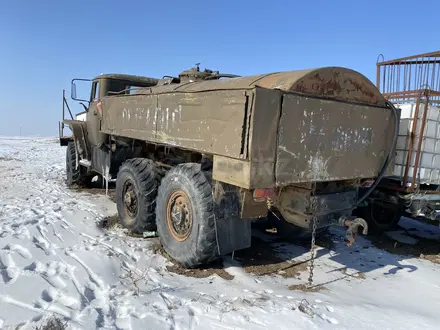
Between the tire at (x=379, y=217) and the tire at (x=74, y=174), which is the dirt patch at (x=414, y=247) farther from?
the tire at (x=74, y=174)

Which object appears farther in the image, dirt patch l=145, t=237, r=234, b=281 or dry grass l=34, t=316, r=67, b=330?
dirt patch l=145, t=237, r=234, b=281

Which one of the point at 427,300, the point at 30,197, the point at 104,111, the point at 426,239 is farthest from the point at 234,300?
the point at 30,197

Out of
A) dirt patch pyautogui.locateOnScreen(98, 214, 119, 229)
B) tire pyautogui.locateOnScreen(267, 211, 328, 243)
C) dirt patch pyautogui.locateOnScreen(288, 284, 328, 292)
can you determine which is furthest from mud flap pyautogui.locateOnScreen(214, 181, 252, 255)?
dirt patch pyautogui.locateOnScreen(98, 214, 119, 229)

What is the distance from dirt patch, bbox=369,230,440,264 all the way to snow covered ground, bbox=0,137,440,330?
0.19 m

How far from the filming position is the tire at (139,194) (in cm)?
509

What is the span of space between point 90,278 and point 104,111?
336 cm

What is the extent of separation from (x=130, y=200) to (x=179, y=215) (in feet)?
5.20

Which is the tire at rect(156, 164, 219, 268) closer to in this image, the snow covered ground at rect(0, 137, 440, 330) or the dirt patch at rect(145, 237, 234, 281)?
the dirt patch at rect(145, 237, 234, 281)

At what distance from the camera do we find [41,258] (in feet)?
12.7

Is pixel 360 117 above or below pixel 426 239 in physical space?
above

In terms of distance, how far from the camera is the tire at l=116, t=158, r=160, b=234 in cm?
509

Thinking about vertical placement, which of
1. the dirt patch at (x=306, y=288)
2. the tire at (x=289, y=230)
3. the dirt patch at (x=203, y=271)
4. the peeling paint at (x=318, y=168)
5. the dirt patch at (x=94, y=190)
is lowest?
the dirt patch at (x=94, y=190)

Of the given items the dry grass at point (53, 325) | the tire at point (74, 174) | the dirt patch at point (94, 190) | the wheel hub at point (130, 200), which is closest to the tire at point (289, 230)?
the wheel hub at point (130, 200)

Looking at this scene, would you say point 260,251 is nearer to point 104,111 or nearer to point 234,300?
point 234,300
